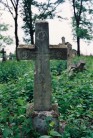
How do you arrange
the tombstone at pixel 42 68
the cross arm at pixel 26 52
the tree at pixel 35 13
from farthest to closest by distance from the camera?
the tree at pixel 35 13 < the cross arm at pixel 26 52 < the tombstone at pixel 42 68

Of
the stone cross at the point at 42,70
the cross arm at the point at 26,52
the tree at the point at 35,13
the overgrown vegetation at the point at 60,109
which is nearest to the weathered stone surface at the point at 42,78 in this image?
the stone cross at the point at 42,70

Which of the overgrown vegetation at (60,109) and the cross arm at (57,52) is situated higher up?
the cross arm at (57,52)

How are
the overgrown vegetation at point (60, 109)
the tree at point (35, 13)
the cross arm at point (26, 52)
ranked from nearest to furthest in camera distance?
the overgrown vegetation at point (60, 109) → the cross arm at point (26, 52) → the tree at point (35, 13)

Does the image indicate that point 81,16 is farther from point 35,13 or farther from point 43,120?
point 43,120

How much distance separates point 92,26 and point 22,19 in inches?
326

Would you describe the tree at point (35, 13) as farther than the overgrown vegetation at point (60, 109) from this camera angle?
Yes

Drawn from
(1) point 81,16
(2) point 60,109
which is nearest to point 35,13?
(1) point 81,16

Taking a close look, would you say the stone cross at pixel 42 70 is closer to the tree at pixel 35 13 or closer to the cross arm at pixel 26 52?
the cross arm at pixel 26 52

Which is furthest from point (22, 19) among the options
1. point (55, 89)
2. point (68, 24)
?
point (55, 89)

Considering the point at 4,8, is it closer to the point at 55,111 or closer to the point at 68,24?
the point at 68,24

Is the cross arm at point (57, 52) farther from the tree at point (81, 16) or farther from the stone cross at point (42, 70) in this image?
the tree at point (81, 16)

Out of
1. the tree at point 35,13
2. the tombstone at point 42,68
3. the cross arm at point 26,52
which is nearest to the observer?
the tombstone at point 42,68

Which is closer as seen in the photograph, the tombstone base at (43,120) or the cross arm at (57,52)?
the tombstone base at (43,120)

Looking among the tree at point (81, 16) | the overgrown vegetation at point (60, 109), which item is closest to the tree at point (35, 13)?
the tree at point (81, 16)
